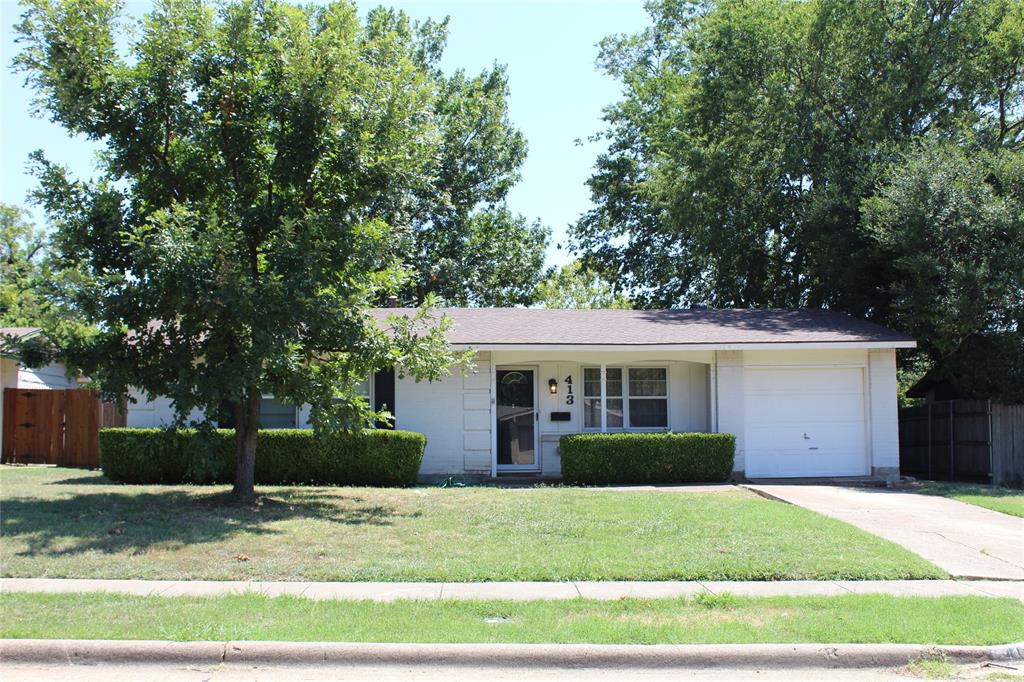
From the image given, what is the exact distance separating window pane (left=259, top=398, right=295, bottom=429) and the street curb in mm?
11923

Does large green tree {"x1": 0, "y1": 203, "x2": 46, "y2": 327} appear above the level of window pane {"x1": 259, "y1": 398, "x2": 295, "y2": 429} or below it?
above

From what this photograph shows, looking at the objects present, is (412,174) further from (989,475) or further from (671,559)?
(989,475)

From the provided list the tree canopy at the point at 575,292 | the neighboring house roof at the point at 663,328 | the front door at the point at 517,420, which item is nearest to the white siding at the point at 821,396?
the neighboring house roof at the point at 663,328

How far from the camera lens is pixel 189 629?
697cm

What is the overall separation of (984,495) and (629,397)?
7.11 meters

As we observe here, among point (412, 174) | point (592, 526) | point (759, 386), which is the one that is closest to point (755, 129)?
point (759, 386)

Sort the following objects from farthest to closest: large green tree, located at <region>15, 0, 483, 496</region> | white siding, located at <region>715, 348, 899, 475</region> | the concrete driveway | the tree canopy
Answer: the tree canopy < white siding, located at <region>715, 348, 899, 475</region> < large green tree, located at <region>15, 0, 483, 496</region> < the concrete driveway

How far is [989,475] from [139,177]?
17.8 meters

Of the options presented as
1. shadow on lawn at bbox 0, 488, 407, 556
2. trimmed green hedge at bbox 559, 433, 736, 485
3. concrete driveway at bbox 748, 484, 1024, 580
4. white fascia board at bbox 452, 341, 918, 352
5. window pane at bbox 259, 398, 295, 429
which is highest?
white fascia board at bbox 452, 341, 918, 352

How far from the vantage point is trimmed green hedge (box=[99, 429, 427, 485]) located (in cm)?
1656

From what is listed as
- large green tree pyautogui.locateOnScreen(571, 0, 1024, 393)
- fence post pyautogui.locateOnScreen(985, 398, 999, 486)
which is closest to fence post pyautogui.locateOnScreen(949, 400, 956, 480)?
fence post pyautogui.locateOnScreen(985, 398, 999, 486)

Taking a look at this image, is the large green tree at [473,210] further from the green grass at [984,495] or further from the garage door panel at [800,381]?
the green grass at [984,495]

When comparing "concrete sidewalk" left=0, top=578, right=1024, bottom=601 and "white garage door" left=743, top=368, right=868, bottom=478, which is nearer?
"concrete sidewalk" left=0, top=578, right=1024, bottom=601

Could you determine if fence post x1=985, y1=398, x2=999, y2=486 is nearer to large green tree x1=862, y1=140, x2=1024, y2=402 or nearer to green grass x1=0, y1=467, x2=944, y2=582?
large green tree x1=862, y1=140, x2=1024, y2=402
